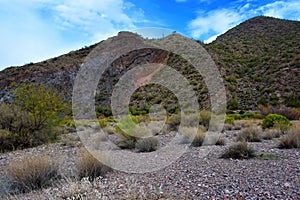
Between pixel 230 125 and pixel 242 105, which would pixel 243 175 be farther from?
pixel 242 105

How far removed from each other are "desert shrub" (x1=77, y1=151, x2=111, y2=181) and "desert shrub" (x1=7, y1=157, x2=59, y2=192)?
1.88ft

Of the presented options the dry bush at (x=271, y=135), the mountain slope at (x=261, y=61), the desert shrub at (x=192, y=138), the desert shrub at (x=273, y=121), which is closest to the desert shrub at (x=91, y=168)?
the desert shrub at (x=192, y=138)

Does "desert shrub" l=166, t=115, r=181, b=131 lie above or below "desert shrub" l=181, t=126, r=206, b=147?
above

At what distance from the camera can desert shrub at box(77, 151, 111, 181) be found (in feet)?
18.6

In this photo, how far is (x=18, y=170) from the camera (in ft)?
18.0

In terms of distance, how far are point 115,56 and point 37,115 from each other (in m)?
32.4

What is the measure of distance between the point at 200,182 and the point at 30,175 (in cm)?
349

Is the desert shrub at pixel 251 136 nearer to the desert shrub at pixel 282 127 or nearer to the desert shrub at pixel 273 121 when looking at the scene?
the desert shrub at pixel 282 127

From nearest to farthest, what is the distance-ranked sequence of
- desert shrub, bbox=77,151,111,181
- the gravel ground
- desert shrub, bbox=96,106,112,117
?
the gravel ground, desert shrub, bbox=77,151,111,181, desert shrub, bbox=96,106,112,117

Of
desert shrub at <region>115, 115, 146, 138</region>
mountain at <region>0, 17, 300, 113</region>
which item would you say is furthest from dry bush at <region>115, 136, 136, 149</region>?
mountain at <region>0, 17, 300, 113</region>

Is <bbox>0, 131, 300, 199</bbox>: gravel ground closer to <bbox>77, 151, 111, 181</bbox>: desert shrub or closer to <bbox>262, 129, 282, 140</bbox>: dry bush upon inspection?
<bbox>77, 151, 111, 181</bbox>: desert shrub

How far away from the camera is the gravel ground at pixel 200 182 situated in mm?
4305

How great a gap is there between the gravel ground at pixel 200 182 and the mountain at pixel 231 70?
15.4 metres

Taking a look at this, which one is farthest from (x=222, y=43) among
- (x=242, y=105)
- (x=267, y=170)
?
(x=267, y=170)
